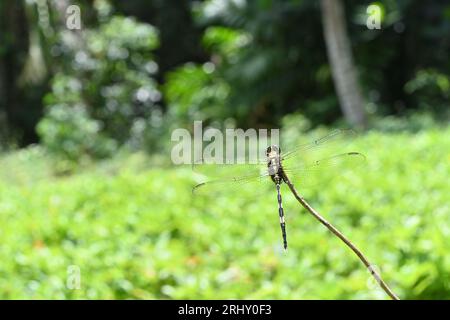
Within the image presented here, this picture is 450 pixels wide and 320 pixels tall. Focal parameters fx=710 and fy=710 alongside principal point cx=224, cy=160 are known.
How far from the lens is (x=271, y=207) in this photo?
11.4 feet

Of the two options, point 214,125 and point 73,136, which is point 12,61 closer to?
point 73,136

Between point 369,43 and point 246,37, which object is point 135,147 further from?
point 369,43

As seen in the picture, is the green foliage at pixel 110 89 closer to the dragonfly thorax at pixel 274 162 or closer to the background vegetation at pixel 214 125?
the background vegetation at pixel 214 125

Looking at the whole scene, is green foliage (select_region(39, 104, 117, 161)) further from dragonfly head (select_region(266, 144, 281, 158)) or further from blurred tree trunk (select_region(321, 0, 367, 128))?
dragonfly head (select_region(266, 144, 281, 158))

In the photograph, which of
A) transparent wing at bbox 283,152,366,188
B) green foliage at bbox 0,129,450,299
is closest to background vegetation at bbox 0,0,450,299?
green foliage at bbox 0,129,450,299

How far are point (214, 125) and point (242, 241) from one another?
835 cm

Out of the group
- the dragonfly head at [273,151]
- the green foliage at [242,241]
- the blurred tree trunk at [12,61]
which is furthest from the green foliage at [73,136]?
the dragonfly head at [273,151]

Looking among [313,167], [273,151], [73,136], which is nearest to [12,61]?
[73,136]

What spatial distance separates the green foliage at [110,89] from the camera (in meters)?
12.0

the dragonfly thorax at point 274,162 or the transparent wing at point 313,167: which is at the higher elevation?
the transparent wing at point 313,167

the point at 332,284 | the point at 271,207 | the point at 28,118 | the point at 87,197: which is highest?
the point at 28,118

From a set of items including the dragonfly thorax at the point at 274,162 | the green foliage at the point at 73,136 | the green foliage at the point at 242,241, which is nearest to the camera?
the dragonfly thorax at the point at 274,162

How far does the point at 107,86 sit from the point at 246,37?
2958 mm
